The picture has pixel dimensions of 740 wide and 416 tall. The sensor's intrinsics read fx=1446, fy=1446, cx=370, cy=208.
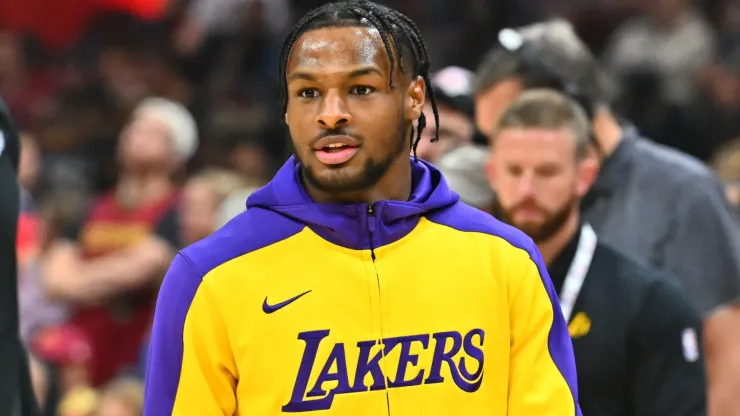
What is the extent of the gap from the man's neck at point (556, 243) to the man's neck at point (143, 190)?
3.50 meters

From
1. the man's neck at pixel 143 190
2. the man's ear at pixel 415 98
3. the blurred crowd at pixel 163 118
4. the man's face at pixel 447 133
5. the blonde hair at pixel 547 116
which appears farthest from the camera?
the man's neck at pixel 143 190

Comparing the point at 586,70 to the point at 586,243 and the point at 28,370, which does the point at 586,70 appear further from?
the point at 28,370

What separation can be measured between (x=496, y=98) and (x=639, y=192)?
0.52m

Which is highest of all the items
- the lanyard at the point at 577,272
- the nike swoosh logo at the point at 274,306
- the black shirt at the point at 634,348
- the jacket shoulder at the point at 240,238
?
the jacket shoulder at the point at 240,238

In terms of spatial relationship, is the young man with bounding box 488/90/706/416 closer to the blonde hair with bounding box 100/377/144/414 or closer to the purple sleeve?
the purple sleeve

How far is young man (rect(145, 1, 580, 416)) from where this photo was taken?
2.49m

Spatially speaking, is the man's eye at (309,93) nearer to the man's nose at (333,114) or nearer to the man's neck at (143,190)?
the man's nose at (333,114)

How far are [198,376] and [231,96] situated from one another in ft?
20.7

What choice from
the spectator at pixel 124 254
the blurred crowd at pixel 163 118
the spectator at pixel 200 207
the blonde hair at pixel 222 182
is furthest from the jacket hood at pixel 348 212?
the blonde hair at pixel 222 182

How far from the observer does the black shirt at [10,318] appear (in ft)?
10.6

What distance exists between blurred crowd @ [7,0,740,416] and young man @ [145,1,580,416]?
1.55 meters

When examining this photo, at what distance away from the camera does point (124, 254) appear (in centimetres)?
663

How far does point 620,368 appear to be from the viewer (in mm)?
3486

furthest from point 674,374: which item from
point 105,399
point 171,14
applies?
point 171,14
